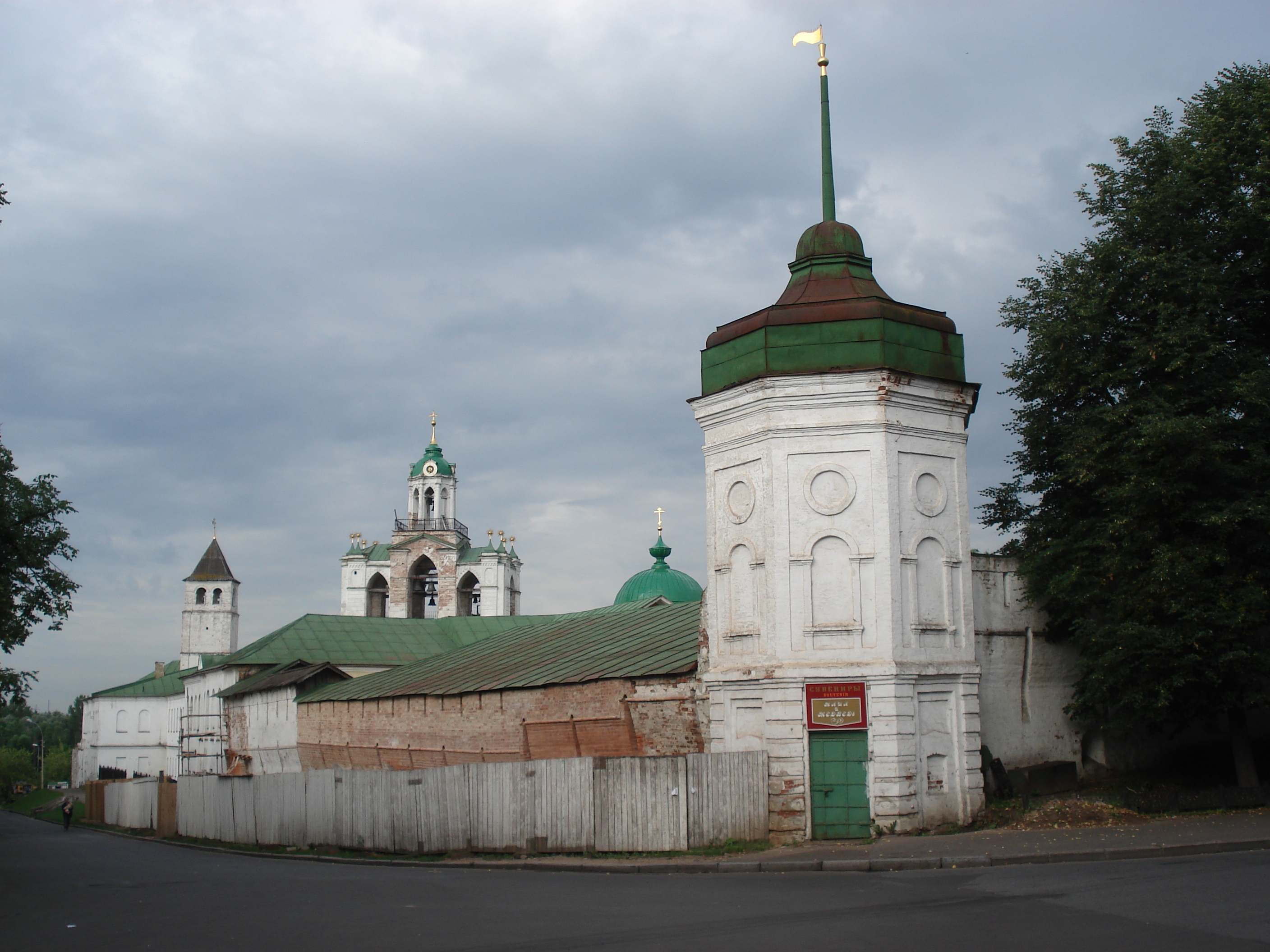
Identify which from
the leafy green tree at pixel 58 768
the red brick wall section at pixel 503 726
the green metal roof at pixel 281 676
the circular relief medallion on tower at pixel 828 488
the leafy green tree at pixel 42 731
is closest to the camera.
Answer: the circular relief medallion on tower at pixel 828 488

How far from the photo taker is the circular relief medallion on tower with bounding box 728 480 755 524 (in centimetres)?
1950

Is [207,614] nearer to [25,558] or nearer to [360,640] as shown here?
[360,640]

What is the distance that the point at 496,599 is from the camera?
72125mm

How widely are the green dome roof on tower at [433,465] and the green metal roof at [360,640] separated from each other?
18.6 m

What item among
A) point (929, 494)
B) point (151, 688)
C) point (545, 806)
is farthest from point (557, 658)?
point (151, 688)

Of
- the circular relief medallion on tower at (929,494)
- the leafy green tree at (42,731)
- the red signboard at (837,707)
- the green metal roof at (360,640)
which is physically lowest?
the leafy green tree at (42,731)

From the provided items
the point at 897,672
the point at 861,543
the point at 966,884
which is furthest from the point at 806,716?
the point at 966,884

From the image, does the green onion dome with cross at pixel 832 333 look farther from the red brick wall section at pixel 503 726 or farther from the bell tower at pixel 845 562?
the red brick wall section at pixel 503 726

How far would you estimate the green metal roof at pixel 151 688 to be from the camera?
92.9 meters

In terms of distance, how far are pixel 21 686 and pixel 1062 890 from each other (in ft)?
84.0

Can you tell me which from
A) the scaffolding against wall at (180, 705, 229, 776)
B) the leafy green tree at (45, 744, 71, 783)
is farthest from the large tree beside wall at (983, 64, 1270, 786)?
the leafy green tree at (45, 744, 71, 783)

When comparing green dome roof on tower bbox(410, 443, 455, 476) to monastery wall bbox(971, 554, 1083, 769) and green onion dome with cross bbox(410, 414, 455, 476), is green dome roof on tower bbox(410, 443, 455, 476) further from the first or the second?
monastery wall bbox(971, 554, 1083, 769)

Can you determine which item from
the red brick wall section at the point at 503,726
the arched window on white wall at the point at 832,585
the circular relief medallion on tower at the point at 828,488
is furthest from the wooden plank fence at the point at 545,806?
the circular relief medallion on tower at the point at 828,488

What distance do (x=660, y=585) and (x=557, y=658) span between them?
23200 millimetres
